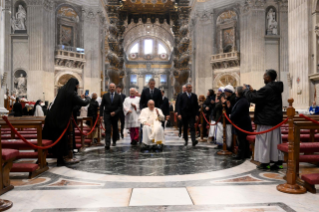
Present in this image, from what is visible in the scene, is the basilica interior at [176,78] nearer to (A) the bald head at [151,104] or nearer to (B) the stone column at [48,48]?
(B) the stone column at [48,48]

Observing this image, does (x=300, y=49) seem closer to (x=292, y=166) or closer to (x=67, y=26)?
(x=292, y=166)

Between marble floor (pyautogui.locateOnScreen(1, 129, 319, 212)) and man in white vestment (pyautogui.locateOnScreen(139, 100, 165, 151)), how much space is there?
131cm

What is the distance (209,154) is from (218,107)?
→ 5.15 feet

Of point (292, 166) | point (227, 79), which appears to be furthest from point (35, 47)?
point (292, 166)

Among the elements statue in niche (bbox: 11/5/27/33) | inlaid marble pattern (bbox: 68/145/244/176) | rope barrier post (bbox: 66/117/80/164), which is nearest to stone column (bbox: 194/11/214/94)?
statue in niche (bbox: 11/5/27/33)

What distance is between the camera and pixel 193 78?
22.6m

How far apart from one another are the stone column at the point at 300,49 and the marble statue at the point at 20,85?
15.3 meters

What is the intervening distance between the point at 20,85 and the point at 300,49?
15765mm

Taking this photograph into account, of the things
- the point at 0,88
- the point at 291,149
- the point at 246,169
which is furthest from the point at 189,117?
the point at 0,88

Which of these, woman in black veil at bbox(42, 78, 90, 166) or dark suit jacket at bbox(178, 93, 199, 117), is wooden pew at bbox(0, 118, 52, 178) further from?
dark suit jacket at bbox(178, 93, 199, 117)

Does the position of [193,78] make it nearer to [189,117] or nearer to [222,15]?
[222,15]

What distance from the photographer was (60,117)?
521 cm

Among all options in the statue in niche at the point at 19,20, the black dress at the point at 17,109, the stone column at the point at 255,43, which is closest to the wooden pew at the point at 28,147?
the black dress at the point at 17,109

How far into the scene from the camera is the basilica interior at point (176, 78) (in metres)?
3.36
